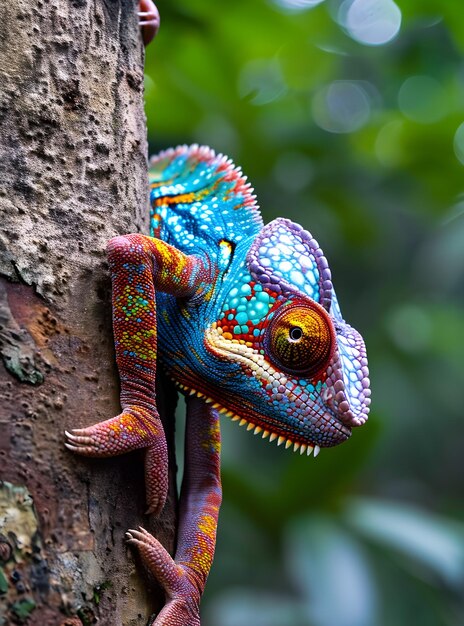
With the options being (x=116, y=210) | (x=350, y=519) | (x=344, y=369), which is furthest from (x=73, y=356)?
(x=350, y=519)

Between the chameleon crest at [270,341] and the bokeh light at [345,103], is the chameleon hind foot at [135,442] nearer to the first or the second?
the chameleon crest at [270,341]

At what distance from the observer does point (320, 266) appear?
1949mm

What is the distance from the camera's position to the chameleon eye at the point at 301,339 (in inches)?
70.6

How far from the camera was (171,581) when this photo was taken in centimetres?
163

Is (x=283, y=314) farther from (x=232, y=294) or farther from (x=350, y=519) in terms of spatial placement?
(x=350, y=519)

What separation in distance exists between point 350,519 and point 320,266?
9.86ft

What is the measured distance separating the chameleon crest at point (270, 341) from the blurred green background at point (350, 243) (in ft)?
7.40

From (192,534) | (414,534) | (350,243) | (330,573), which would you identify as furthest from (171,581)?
(350,243)

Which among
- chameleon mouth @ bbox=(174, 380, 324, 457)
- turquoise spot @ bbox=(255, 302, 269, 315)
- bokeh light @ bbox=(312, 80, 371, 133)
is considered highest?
turquoise spot @ bbox=(255, 302, 269, 315)

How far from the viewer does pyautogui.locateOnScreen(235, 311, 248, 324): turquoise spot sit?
1848 mm

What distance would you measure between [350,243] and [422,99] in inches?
75.5

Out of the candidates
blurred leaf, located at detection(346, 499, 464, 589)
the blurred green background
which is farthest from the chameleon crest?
blurred leaf, located at detection(346, 499, 464, 589)

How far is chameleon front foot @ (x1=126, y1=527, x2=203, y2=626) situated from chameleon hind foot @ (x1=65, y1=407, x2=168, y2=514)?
8 centimetres

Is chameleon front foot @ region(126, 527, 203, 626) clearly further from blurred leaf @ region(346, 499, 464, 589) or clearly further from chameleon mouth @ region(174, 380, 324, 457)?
Result: blurred leaf @ region(346, 499, 464, 589)
